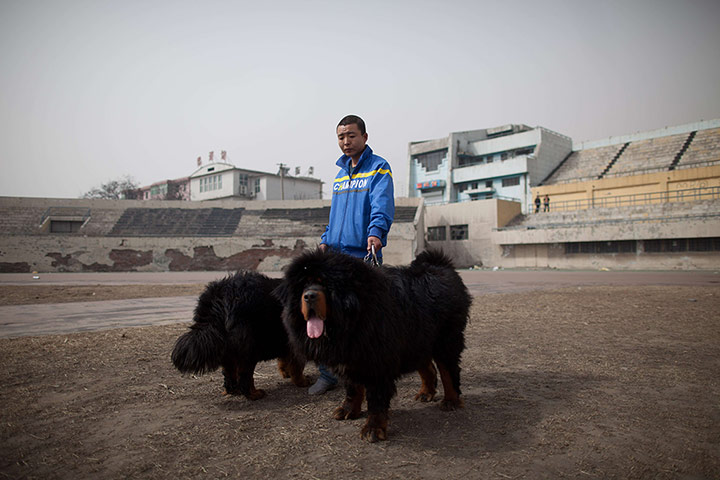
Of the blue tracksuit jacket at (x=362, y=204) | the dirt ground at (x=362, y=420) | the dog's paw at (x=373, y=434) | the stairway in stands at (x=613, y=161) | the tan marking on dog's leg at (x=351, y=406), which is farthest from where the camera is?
the stairway in stands at (x=613, y=161)

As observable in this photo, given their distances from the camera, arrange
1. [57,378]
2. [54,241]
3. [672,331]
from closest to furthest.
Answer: [57,378], [672,331], [54,241]

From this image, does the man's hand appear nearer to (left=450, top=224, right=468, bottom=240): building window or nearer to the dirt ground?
the dirt ground

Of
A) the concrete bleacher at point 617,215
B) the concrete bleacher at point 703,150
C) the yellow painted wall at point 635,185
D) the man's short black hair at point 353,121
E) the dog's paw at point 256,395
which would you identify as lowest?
the dog's paw at point 256,395

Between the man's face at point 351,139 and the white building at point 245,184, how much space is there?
49997 mm

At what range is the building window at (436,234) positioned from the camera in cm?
3794

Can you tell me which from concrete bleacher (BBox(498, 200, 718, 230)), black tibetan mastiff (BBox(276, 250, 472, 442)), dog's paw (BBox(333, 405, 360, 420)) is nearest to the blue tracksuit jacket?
black tibetan mastiff (BBox(276, 250, 472, 442))

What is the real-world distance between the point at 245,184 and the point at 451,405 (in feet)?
180

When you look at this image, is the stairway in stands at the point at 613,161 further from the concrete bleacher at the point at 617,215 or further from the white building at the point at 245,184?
the white building at the point at 245,184

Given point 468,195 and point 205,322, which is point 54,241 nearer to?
point 205,322

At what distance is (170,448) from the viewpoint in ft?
8.43

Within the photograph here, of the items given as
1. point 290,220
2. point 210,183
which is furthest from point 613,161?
point 210,183

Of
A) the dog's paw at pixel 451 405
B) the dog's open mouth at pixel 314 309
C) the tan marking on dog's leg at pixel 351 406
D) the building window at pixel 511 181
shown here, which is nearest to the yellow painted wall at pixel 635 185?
the building window at pixel 511 181

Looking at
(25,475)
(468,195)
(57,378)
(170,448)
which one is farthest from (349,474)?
(468,195)

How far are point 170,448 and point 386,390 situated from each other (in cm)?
138
